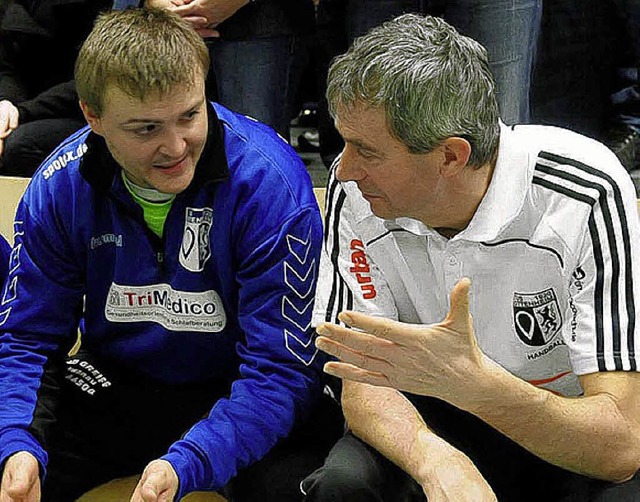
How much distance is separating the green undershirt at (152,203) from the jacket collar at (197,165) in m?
0.03

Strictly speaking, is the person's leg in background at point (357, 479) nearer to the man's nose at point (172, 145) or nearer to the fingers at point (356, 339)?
the fingers at point (356, 339)

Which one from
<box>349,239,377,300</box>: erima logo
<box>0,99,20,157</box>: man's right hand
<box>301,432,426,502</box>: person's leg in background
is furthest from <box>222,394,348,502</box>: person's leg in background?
<box>0,99,20,157</box>: man's right hand

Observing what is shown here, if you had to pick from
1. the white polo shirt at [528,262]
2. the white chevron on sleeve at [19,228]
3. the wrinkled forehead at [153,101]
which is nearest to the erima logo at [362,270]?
the white polo shirt at [528,262]

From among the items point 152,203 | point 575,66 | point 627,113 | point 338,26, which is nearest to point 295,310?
point 152,203

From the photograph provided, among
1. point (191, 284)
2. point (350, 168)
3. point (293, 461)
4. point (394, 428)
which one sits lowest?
point (293, 461)

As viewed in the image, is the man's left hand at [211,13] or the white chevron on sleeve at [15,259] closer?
the white chevron on sleeve at [15,259]

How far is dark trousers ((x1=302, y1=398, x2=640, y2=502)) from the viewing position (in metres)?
1.40

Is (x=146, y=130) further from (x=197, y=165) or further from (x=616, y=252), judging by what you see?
(x=616, y=252)

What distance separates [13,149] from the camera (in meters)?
2.59

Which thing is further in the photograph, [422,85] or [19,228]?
[19,228]

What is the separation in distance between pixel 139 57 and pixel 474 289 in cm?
60

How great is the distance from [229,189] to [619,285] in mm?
616

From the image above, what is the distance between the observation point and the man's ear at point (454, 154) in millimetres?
1415

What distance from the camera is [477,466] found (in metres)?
1.52
